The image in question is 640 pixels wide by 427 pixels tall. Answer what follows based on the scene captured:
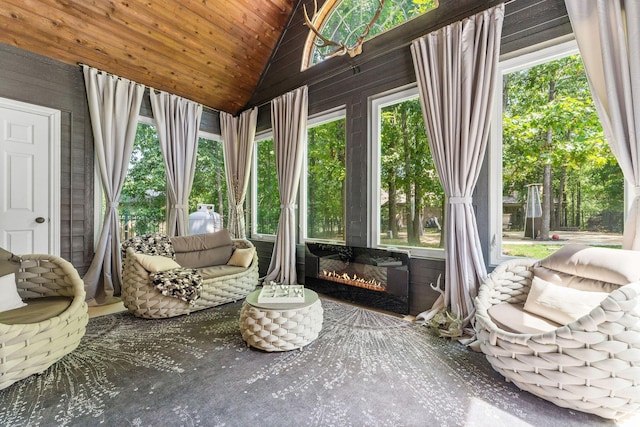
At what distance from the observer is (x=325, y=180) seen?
3992 millimetres

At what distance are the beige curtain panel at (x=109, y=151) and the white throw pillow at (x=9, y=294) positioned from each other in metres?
1.50

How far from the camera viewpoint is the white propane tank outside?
456 cm

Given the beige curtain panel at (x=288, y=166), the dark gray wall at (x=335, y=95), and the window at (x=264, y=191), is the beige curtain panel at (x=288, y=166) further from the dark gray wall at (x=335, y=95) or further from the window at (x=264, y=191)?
the window at (x=264, y=191)

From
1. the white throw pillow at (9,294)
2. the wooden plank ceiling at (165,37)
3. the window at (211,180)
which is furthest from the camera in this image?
the window at (211,180)

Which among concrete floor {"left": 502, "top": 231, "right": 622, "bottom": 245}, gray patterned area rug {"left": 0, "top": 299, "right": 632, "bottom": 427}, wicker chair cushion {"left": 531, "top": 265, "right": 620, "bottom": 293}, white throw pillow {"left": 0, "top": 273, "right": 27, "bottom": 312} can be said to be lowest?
gray patterned area rug {"left": 0, "top": 299, "right": 632, "bottom": 427}

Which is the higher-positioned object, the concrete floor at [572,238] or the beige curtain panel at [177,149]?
the beige curtain panel at [177,149]

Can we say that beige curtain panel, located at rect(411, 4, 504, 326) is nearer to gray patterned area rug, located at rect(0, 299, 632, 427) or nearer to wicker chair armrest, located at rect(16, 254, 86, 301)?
gray patterned area rug, located at rect(0, 299, 632, 427)

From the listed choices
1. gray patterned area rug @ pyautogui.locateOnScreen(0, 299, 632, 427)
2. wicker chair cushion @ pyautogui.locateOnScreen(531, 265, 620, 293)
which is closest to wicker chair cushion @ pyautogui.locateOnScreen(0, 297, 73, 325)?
gray patterned area rug @ pyautogui.locateOnScreen(0, 299, 632, 427)

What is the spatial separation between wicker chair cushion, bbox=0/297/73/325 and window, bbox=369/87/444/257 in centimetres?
286

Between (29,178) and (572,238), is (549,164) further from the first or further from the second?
(29,178)

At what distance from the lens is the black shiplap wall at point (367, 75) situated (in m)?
2.40

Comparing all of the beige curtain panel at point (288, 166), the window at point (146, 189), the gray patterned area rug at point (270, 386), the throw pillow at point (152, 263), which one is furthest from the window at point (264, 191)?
the gray patterned area rug at point (270, 386)

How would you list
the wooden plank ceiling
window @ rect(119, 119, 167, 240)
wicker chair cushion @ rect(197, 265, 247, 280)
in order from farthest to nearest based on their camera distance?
window @ rect(119, 119, 167, 240) < wicker chair cushion @ rect(197, 265, 247, 280) < the wooden plank ceiling

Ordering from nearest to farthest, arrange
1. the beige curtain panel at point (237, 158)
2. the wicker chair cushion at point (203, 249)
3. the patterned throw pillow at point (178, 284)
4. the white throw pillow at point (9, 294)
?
the white throw pillow at point (9, 294)
the patterned throw pillow at point (178, 284)
the wicker chair cushion at point (203, 249)
the beige curtain panel at point (237, 158)
